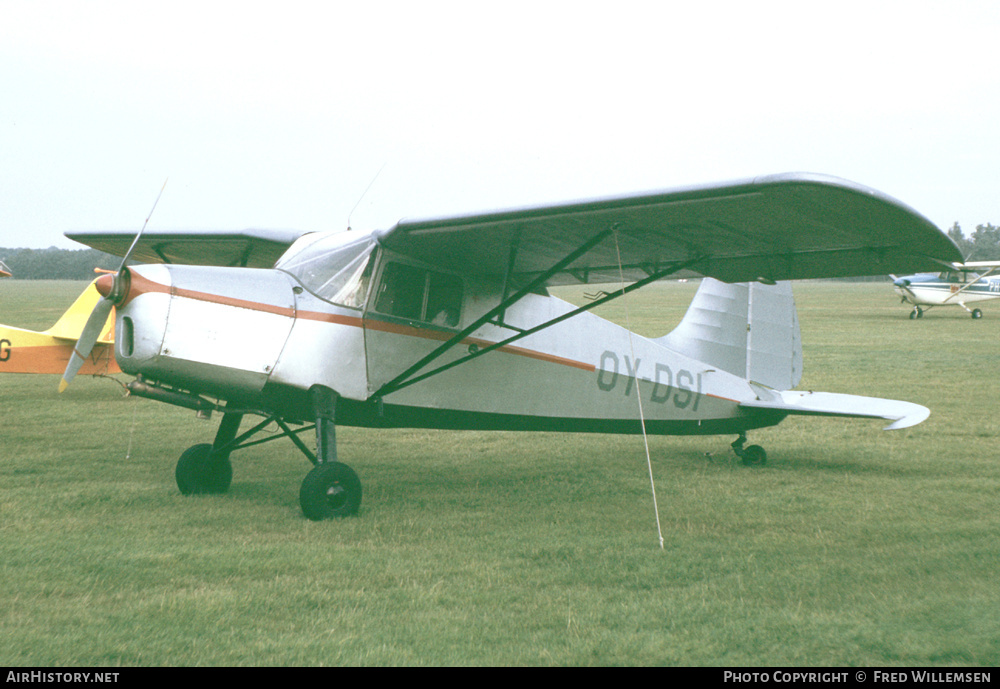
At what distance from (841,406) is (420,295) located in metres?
4.66

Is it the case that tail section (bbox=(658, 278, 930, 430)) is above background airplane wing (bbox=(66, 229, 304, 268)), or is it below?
below

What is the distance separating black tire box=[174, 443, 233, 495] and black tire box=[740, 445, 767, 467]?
5320mm

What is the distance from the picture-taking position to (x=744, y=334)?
30.9ft

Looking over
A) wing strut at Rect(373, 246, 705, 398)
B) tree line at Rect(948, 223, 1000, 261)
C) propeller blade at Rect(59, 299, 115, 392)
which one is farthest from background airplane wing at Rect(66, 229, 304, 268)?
tree line at Rect(948, 223, 1000, 261)

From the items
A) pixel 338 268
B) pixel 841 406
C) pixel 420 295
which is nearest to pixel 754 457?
pixel 841 406

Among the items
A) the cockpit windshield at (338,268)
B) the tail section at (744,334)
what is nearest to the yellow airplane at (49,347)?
the cockpit windshield at (338,268)

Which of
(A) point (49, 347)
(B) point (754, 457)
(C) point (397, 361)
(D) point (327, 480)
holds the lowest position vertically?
(B) point (754, 457)

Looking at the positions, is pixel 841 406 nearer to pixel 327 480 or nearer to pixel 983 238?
pixel 327 480

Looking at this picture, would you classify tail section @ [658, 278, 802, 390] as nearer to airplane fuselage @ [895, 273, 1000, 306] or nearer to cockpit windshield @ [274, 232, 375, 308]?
cockpit windshield @ [274, 232, 375, 308]

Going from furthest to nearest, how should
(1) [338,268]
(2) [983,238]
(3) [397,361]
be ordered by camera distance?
1. (2) [983,238]
2. (3) [397,361]
3. (1) [338,268]

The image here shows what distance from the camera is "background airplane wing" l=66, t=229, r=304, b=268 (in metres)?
8.30

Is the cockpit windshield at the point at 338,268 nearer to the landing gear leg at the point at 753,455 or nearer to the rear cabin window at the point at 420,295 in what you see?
the rear cabin window at the point at 420,295

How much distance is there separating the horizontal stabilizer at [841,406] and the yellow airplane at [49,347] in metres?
8.69
